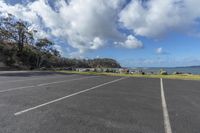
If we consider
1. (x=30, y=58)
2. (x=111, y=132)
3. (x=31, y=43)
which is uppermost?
(x=31, y=43)

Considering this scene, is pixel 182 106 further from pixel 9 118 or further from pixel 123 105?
pixel 9 118

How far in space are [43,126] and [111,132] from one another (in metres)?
1.55

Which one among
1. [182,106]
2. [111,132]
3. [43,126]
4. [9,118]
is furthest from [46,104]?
[182,106]

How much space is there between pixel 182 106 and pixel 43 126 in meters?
5.07

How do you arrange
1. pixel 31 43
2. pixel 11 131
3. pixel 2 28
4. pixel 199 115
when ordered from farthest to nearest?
pixel 31 43 → pixel 2 28 → pixel 199 115 → pixel 11 131

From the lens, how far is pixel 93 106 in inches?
285

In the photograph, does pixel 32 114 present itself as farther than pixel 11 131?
Yes

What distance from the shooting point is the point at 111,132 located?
4.64m

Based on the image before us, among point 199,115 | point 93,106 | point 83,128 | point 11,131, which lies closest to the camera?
point 11,131

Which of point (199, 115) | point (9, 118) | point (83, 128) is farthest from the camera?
point (199, 115)

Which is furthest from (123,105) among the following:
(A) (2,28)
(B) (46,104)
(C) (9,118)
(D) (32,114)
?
(A) (2,28)

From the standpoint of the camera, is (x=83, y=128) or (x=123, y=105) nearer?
(x=83, y=128)

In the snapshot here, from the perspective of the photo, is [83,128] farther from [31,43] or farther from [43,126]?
[31,43]

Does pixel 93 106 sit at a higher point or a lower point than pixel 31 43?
lower
